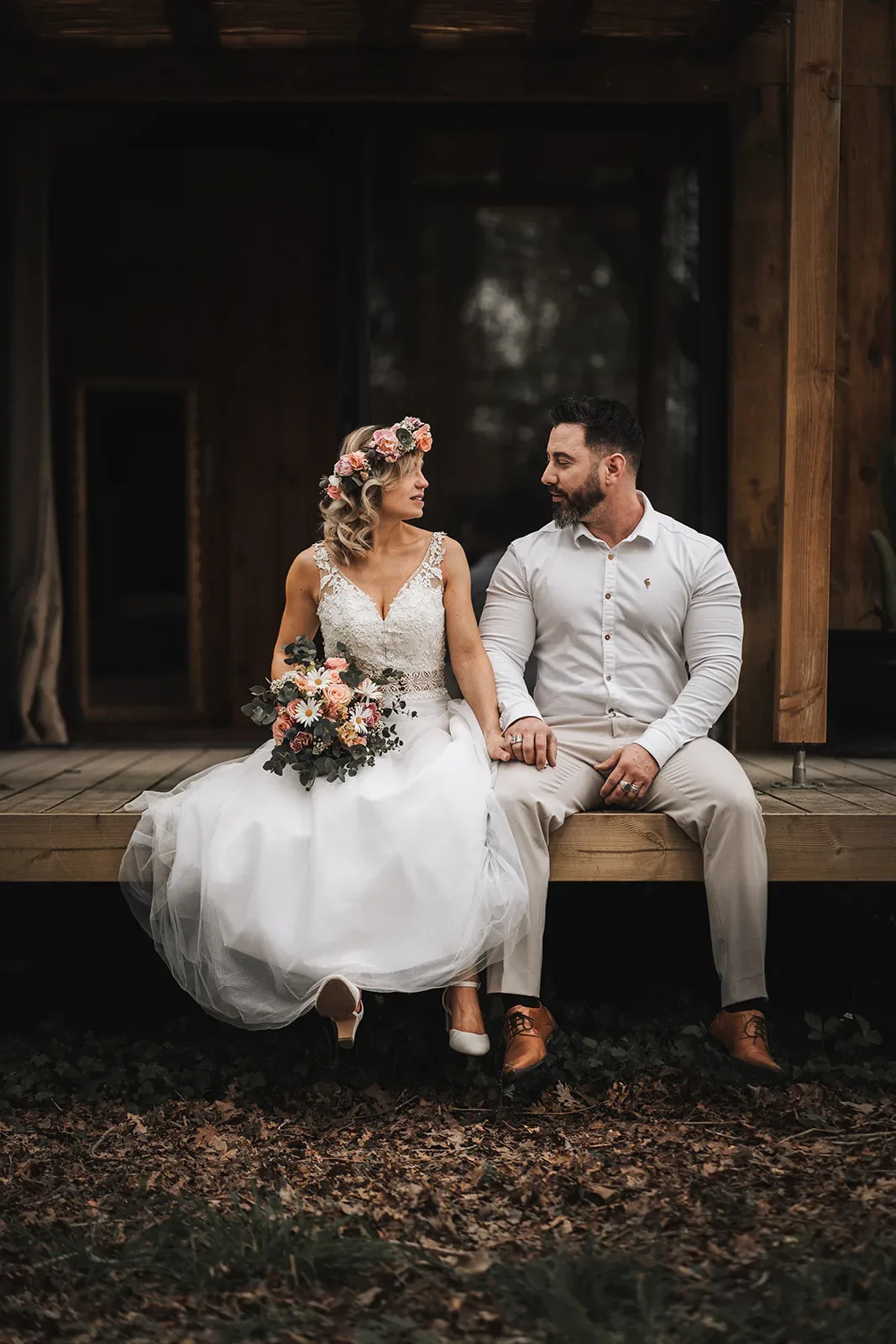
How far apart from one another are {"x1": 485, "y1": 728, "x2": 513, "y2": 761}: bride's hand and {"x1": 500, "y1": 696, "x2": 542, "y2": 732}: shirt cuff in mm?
35

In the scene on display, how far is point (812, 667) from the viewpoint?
13.0 feet

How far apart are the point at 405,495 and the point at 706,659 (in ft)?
3.24

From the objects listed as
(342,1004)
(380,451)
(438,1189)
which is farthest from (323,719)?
(438,1189)

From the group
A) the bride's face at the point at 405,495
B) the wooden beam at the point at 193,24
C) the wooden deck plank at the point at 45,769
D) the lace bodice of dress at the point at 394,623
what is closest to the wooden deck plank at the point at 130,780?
the wooden deck plank at the point at 45,769

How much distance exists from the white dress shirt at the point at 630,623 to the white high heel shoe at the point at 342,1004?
0.94 meters

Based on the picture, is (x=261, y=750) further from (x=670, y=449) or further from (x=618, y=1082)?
(x=670, y=449)

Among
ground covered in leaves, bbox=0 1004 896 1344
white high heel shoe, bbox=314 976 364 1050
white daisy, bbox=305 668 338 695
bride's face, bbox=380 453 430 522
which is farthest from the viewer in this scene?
bride's face, bbox=380 453 430 522

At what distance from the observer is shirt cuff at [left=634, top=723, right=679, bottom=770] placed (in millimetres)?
3676

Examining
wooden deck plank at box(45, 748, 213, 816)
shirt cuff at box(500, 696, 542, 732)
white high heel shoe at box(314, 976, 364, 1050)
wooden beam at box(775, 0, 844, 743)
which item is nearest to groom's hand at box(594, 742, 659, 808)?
shirt cuff at box(500, 696, 542, 732)

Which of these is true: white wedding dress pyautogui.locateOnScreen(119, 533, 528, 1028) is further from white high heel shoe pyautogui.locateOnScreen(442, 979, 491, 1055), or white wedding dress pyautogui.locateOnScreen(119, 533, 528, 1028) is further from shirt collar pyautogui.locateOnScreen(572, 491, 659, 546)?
shirt collar pyautogui.locateOnScreen(572, 491, 659, 546)

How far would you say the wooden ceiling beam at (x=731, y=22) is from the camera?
16.2 ft

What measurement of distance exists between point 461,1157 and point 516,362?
11.9 feet

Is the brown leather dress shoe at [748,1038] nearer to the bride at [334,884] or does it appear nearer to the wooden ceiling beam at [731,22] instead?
the bride at [334,884]

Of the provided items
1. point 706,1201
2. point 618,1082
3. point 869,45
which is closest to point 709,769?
point 618,1082
